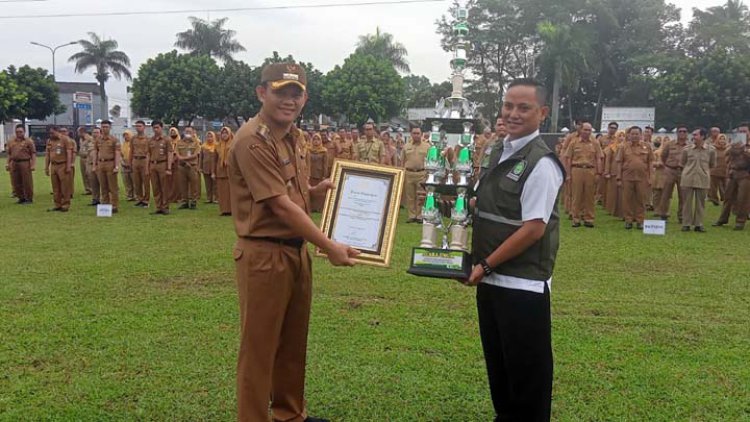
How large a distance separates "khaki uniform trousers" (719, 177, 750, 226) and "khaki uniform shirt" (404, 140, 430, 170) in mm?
6129

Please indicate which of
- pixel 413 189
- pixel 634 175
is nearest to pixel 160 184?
pixel 413 189

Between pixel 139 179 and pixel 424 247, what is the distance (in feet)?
40.7

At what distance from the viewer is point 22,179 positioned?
1488 cm

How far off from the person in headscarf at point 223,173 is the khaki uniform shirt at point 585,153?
7.05 m

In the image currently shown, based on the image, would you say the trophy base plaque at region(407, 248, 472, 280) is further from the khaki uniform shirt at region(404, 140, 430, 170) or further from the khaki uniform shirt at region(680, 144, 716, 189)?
the khaki uniform shirt at region(680, 144, 716, 189)

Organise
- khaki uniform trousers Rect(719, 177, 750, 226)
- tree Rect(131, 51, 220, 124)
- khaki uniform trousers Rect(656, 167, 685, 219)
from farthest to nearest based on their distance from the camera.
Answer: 1. tree Rect(131, 51, 220, 124)
2. khaki uniform trousers Rect(656, 167, 685, 219)
3. khaki uniform trousers Rect(719, 177, 750, 226)

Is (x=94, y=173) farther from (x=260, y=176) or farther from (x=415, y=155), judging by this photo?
(x=260, y=176)

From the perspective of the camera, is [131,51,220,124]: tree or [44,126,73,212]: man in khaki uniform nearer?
[44,126,73,212]: man in khaki uniform

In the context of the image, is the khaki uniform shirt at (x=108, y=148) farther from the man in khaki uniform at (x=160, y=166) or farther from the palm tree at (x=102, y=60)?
the palm tree at (x=102, y=60)

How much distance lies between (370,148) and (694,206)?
22.7ft

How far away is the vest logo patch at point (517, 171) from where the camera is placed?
2969 millimetres

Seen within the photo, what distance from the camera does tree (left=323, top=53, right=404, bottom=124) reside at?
41562 mm

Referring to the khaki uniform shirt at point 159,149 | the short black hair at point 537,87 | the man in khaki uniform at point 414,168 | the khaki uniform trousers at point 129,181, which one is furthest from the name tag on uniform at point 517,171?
the khaki uniform trousers at point 129,181

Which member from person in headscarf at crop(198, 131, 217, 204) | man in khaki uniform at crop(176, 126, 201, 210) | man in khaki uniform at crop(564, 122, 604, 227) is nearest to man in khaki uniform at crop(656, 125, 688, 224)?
man in khaki uniform at crop(564, 122, 604, 227)
